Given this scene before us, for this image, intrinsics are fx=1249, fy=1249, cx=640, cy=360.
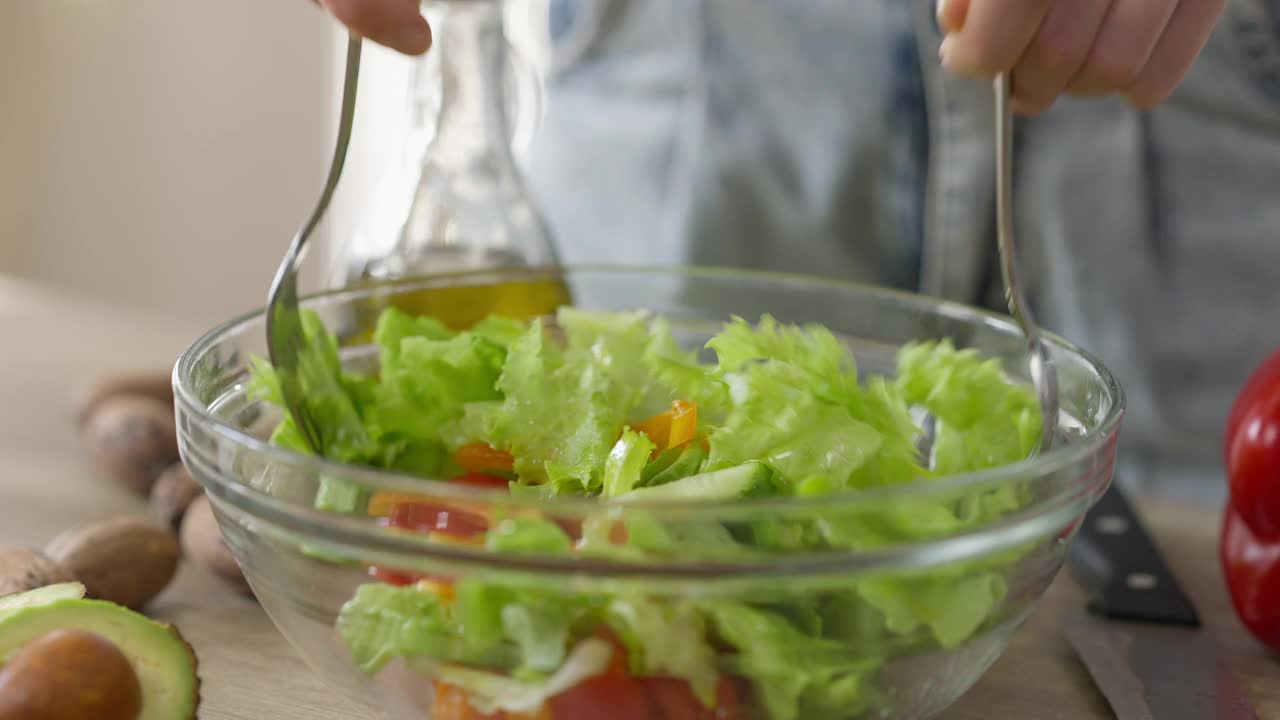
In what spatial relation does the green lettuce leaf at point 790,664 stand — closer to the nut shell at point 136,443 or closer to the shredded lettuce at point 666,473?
the shredded lettuce at point 666,473

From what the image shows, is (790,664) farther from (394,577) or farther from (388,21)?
(388,21)

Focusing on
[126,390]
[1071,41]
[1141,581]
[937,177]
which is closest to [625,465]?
[1071,41]

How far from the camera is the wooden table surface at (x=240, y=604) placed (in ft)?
2.58

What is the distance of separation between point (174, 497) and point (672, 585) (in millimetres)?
610

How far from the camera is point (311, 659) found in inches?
25.5

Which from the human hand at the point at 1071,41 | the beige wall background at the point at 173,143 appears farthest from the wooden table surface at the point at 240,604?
the beige wall background at the point at 173,143

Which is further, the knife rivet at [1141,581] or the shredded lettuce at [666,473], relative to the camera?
the knife rivet at [1141,581]

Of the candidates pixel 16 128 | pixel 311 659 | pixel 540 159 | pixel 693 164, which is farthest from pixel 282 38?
pixel 311 659

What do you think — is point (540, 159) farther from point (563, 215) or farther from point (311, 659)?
point (311, 659)

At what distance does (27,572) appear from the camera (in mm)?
786

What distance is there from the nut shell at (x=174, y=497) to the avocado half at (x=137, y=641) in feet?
1.08

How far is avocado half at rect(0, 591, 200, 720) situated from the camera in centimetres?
64

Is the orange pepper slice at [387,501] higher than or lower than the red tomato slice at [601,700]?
higher

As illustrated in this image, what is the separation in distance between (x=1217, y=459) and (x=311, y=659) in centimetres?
127
